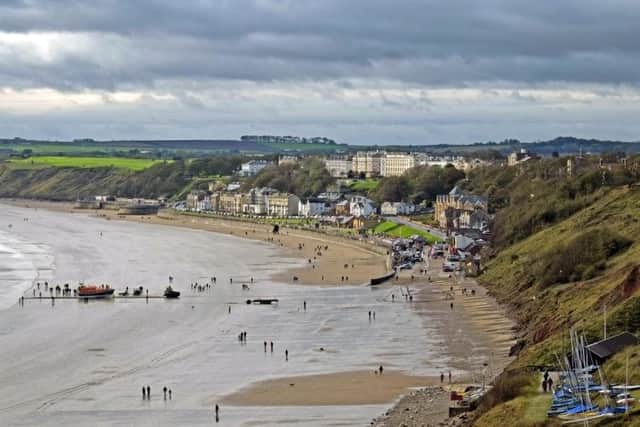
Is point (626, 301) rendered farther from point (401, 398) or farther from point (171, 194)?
point (171, 194)

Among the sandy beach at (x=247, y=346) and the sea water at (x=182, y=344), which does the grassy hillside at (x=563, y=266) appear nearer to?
the sandy beach at (x=247, y=346)

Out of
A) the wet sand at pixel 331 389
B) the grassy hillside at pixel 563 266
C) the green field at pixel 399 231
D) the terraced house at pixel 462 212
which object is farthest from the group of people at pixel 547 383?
the terraced house at pixel 462 212

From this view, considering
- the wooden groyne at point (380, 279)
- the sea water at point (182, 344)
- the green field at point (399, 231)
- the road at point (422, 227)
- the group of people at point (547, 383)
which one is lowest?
the sea water at point (182, 344)

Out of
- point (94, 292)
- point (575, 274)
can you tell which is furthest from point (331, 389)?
point (94, 292)

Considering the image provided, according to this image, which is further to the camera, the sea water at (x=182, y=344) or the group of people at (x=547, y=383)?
the sea water at (x=182, y=344)

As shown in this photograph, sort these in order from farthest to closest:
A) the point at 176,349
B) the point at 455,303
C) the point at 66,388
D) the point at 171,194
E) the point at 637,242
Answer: the point at 171,194
the point at 455,303
the point at 637,242
the point at 176,349
the point at 66,388

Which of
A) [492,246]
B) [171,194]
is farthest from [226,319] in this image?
[171,194]
